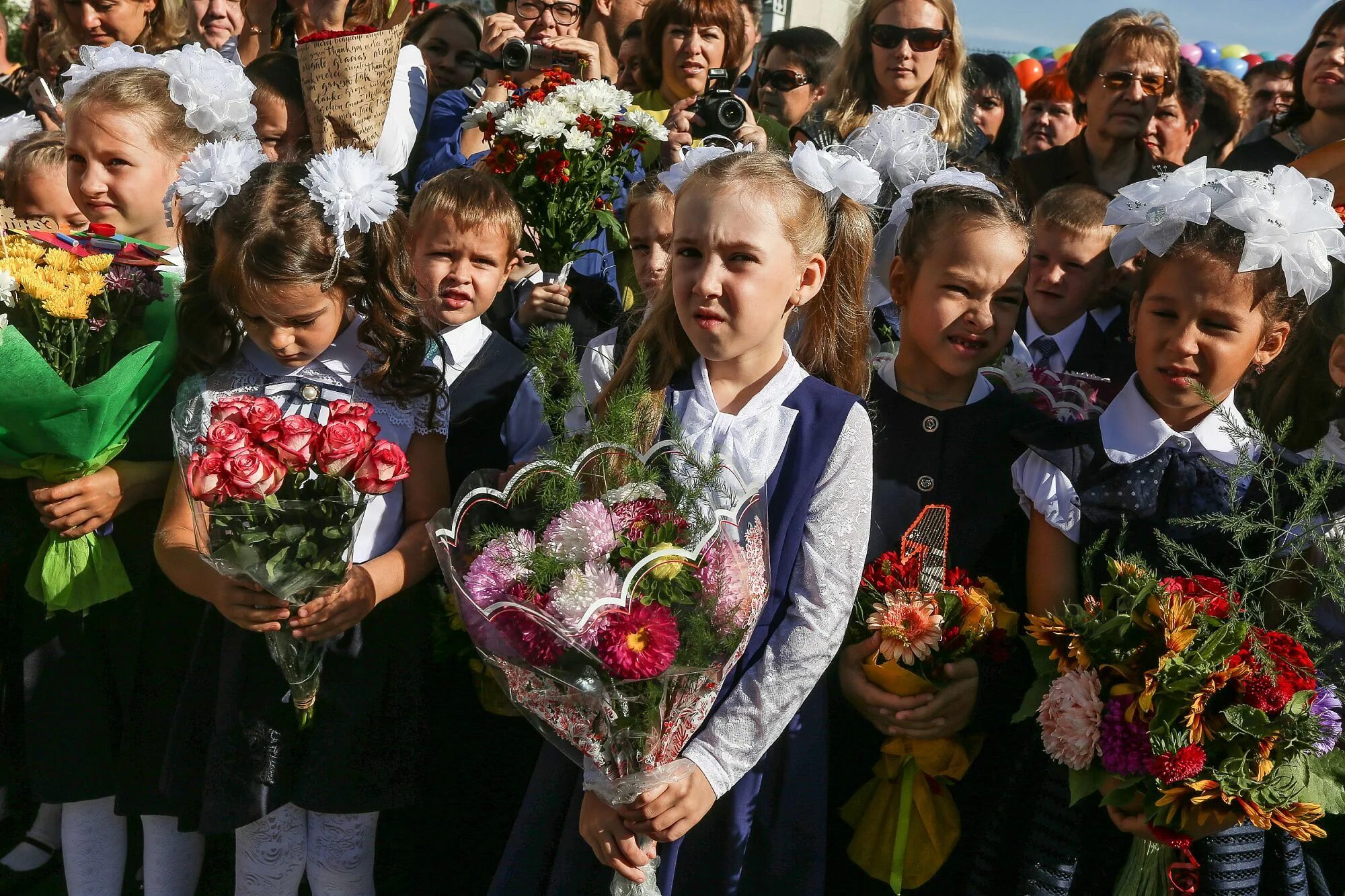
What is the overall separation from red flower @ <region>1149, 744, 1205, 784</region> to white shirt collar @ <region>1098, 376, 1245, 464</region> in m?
0.71

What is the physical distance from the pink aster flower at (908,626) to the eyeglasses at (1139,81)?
297 centimetres

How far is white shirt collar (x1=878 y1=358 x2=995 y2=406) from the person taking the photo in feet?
9.57

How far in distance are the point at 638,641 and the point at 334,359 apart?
51.9 inches

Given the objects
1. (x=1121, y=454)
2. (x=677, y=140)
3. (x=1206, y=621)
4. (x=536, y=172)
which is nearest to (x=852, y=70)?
(x=677, y=140)

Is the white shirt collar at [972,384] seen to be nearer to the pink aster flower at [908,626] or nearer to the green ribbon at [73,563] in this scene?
the pink aster flower at [908,626]

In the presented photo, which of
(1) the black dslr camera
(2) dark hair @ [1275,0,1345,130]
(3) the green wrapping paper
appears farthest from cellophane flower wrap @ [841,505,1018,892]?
(2) dark hair @ [1275,0,1345,130]

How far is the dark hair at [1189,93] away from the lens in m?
5.27

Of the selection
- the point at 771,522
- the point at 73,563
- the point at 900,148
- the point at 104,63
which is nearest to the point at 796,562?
the point at 771,522

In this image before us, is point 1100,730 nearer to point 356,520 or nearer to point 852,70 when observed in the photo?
point 356,520

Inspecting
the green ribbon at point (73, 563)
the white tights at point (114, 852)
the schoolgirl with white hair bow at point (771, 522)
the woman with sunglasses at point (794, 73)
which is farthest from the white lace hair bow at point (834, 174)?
the woman with sunglasses at point (794, 73)

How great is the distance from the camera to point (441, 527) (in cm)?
209

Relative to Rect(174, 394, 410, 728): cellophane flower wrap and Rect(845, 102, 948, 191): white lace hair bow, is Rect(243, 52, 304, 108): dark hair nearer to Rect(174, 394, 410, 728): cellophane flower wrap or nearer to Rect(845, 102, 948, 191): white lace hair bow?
Rect(845, 102, 948, 191): white lace hair bow

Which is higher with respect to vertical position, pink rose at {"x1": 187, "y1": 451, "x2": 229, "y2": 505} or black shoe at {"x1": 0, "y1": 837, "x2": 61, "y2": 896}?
pink rose at {"x1": 187, "y1": 451, "x2": 229, "y2": 505}

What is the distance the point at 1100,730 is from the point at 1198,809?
21 centimetres
